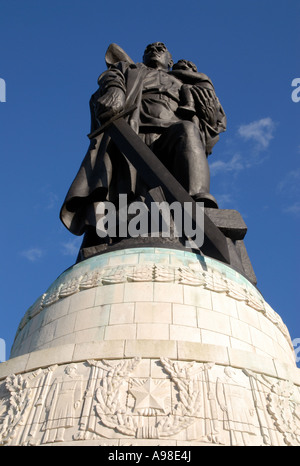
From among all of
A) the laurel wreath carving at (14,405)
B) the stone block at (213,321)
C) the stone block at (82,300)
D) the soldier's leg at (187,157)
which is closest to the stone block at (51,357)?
the laurel wreath carving at (14,405)

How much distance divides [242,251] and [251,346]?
2652 mm

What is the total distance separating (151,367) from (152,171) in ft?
12.4

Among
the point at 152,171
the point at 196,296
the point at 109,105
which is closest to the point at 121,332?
the point at 196,296

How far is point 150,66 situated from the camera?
1209 centimetres

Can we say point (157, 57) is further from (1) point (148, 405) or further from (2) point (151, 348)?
(1) point (148, 405)

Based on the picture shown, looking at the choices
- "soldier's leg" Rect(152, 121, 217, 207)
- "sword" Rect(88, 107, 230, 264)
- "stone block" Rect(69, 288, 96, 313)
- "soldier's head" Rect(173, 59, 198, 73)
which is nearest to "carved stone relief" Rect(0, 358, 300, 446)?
"stone block" Rect(69, 288, 96, 313)

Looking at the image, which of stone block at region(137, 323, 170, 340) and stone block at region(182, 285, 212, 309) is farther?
stone block at region(182, 285, 212, 309)

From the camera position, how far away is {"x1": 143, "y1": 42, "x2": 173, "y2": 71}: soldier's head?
39.5 feet

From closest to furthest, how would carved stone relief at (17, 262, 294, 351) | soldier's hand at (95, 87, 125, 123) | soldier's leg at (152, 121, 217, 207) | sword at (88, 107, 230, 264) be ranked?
carved stone relief at (17, 262, 294, 351), sword at (88, 107, 230, 264), soldier's leg at (152, 121, 217, 207), soldier's hand at (95, 87, 125, 123)

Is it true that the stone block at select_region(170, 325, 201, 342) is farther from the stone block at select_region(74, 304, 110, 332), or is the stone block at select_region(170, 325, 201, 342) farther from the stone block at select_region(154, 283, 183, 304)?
the stone block at select_region(74, 304, 110, 332)

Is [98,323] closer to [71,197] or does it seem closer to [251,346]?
[251,346]

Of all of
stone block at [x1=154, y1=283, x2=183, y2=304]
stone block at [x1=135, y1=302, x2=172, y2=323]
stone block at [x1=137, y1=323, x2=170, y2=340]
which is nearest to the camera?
stone block at [x1=137, y1=323, x2=170, y2=340]

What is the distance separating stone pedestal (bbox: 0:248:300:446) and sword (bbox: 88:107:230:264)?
0.47 m
